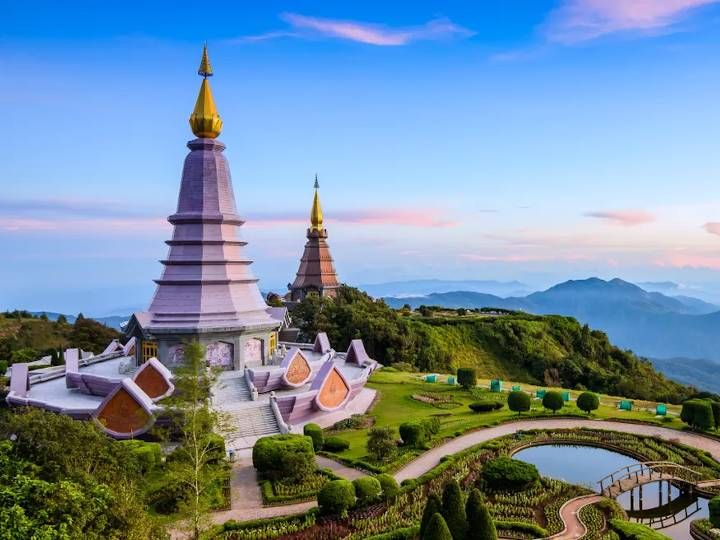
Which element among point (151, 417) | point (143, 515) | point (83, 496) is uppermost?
point (83, 496)

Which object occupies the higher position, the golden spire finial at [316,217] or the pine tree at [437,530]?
the golden spire finial at [316,217]

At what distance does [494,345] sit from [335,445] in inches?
1609

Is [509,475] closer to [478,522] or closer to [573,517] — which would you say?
[573,517]

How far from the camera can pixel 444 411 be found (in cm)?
3045

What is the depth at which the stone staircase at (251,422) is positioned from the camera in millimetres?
24344

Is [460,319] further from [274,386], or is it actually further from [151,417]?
[151,417]

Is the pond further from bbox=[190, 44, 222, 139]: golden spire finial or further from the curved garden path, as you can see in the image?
bbox=[190, 44, 222, 139]: golden spire finial

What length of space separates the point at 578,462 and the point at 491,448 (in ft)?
11.7

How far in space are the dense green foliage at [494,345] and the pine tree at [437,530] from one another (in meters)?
32.9

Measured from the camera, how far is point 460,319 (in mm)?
64312

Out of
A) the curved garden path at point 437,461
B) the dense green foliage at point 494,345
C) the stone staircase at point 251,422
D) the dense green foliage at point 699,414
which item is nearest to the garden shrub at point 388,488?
the curved garden path at point 437,461

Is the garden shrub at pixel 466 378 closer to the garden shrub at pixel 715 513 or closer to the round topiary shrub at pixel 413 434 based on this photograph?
the round topiary shrub at pixel 413 434

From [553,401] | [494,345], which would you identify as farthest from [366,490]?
[494,345]

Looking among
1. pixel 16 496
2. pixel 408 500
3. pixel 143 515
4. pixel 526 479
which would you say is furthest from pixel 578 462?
pixel 16 496
